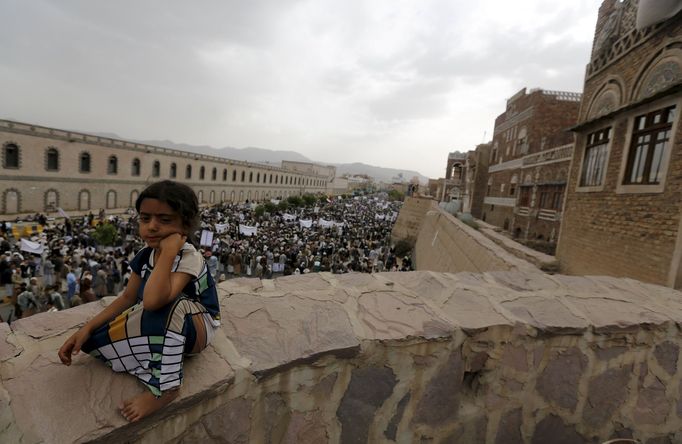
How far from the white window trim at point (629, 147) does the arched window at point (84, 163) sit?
36.4 m

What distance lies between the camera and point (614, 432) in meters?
1.79

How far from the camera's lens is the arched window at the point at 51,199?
27.2 meters

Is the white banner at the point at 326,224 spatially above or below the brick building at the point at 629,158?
below

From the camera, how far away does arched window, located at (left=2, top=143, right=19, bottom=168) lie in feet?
79.0

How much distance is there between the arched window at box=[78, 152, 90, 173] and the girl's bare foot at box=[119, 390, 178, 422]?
3628cm

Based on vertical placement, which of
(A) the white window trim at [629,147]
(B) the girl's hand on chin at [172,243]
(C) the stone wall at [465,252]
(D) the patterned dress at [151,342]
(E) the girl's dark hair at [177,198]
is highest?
(A) the white window trim at [629,147]

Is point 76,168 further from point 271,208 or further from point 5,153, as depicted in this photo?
point 271,208

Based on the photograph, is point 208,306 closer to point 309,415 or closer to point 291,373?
point 291,373

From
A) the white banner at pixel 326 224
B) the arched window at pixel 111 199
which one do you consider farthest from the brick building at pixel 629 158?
the arched window at pixel 111 199

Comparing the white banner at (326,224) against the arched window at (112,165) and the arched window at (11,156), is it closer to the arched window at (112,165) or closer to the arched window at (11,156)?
the arched window at (112,165)

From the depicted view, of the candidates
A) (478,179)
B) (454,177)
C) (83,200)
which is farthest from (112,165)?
(454,177)

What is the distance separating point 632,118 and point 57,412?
9.73m

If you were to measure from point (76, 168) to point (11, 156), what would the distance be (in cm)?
456

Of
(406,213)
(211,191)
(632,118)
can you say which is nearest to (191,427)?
(632,118)
